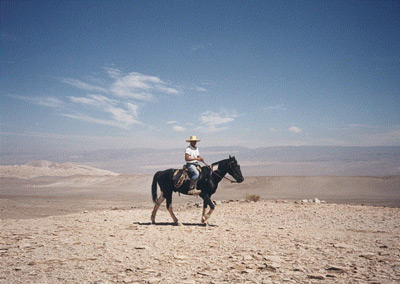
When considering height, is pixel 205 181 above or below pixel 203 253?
above

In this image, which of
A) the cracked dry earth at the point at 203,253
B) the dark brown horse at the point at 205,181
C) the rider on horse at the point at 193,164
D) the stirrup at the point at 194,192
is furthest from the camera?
the dark brown horse at the point at 205,181

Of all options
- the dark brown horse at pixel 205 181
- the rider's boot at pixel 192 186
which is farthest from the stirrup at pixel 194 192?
the dark brown horse at pixel 205 181

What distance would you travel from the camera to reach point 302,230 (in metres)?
8.86

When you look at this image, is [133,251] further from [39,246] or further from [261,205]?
[261,205]

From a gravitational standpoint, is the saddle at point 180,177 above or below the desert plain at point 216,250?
above

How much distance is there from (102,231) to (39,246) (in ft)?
6.58

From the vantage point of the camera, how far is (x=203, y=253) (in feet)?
20.2

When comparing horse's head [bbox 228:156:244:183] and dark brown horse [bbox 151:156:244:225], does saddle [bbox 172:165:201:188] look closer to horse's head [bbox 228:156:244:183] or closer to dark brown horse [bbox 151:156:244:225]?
dark brown horse [bbox 151:156:244:225]

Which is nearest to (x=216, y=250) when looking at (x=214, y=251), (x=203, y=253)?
(x=214, y=251)

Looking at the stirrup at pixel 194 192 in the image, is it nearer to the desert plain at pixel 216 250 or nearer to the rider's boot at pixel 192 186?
the rider's boot at pixel 192 186

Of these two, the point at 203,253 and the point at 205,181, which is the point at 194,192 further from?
the point at 203,253

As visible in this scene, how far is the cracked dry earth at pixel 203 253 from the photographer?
15.7 feet

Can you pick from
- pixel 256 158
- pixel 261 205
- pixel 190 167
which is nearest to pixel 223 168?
pixel 190 167

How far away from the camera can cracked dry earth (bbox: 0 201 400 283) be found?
480 centimetres
